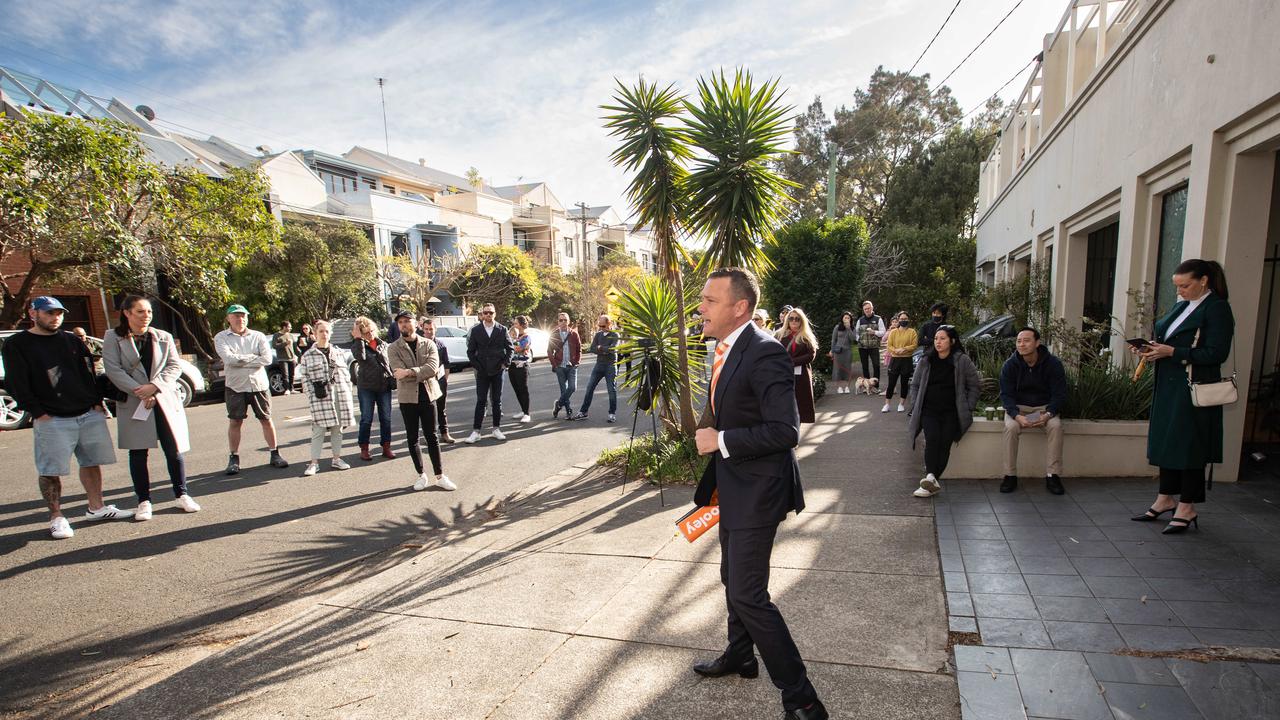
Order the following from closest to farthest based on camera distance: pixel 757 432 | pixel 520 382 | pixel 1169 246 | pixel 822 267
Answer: pixel 757 432 → pixel 1169 246 → pixel 520 382 → pixel 822 267

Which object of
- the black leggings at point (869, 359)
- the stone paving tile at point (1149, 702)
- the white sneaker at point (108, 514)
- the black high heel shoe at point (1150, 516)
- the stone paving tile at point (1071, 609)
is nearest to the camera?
the stone paving tile at point (1149, 702)

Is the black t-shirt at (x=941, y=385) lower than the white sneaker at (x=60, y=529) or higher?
higher

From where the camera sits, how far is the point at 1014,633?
3.15 meters

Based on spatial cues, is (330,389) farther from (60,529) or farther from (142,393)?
(60,529)

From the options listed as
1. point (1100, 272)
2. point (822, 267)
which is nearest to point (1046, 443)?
point (1100, 272)

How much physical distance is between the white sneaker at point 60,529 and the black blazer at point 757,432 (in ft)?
19.9

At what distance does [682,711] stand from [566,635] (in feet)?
3.12

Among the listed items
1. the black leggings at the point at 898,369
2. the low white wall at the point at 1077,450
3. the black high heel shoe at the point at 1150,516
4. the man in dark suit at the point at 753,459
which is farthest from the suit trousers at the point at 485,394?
the black high heel shoe at the point at 1150,516

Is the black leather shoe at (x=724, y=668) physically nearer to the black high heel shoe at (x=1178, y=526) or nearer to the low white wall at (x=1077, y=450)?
the black high heel shoe at (x=1178, y=526)

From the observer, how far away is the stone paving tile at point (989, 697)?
2.53m

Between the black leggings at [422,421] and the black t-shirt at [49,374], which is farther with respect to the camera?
the black leggings at [422,421]

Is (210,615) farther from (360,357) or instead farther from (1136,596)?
(1136,596)

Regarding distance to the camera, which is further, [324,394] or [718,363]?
[324,394]

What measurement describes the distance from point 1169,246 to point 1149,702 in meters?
5.91
